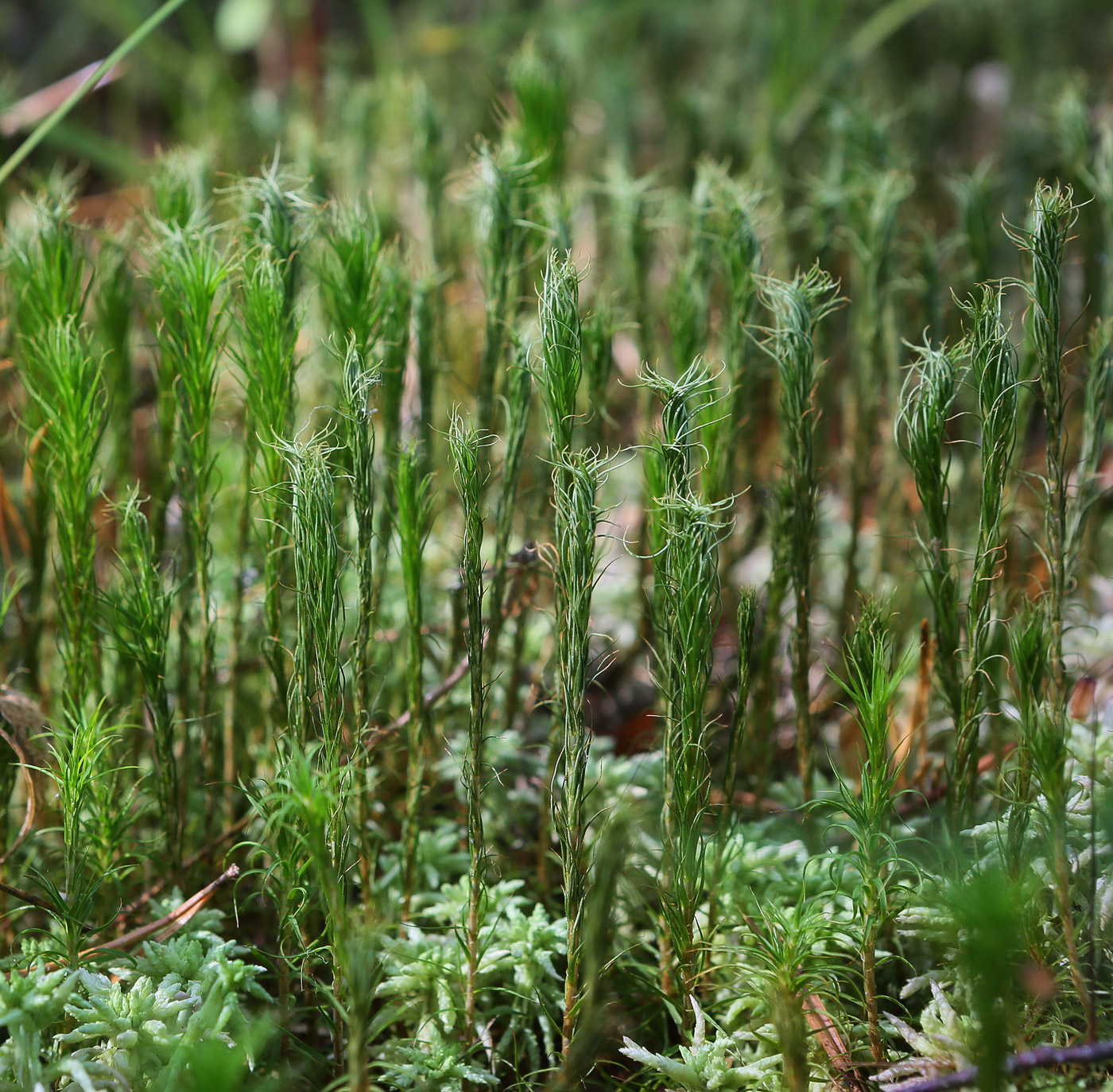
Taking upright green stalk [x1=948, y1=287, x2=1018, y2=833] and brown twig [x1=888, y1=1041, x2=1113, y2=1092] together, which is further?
upright green stalk [x1=948, y1=287, x2=1018, y2=833]

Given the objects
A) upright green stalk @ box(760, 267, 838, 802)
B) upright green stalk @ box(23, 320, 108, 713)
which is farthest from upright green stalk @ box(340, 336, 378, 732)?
upright green stalk @ box(760, 267, 838, 802)

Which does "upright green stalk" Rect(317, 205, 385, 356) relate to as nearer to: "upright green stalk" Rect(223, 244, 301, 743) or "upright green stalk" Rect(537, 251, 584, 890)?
"upright green stalk" Rect(223, 244, 301, 743)

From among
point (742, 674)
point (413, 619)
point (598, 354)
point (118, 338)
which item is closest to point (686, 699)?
point (742, 674)

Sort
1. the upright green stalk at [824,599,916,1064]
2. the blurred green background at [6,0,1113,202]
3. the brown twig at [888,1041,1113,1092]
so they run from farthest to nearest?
the blurred green background at [6,0,1113,202] < the upright green stalk at [824,599,916,1064] < the brown twig at [888,1041,1113,1092]

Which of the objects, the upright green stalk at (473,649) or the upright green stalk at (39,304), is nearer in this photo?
the upright green stalk at (473,649)

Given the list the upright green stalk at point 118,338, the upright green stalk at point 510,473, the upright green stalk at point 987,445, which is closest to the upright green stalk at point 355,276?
the upright green stalk at point 510,473

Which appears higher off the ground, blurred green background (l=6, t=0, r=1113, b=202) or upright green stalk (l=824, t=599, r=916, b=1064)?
blurred green background (l=6, t=0, r=1113, b=202)

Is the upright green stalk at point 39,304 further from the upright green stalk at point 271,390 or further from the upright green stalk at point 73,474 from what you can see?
the upright green stalk at point 271,390
